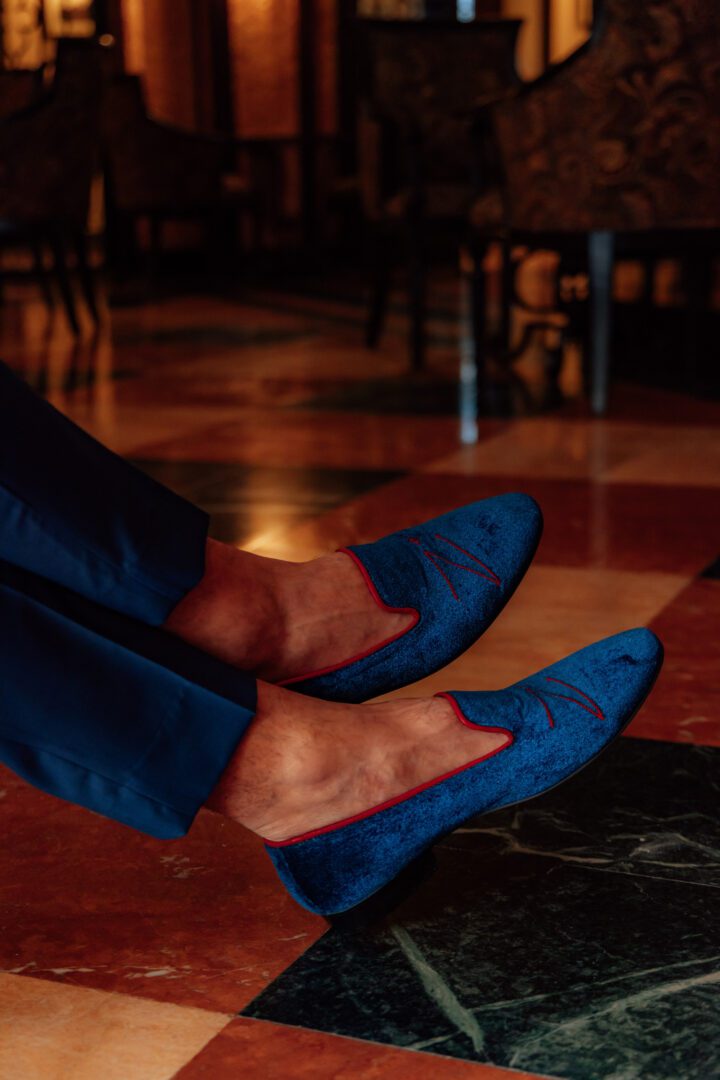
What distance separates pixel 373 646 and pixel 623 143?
7.50ft

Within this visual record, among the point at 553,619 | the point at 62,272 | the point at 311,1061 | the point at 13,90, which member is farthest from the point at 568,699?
the point at 13,90

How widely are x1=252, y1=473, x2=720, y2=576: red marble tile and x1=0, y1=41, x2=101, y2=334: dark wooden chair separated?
8.65 ft

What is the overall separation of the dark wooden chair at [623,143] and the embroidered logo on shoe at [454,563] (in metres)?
2.16

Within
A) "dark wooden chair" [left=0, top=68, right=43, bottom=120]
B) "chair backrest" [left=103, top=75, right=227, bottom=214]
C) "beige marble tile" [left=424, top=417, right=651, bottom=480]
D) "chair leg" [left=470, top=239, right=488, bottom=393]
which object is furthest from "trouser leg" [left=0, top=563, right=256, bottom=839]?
"chair backrest" [left=103, top=75, right=227, bottom=214]

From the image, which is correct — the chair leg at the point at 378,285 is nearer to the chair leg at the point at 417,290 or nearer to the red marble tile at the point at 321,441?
the chair leg at the point at 417,290

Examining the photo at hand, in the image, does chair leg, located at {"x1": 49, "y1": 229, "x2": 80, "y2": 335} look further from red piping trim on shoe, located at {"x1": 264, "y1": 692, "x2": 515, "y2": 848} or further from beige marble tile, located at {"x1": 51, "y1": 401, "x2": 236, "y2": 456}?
red piping trim on shoe, located at {"x1": 264, "y1": 692, "x2": 515, "y2": 848}

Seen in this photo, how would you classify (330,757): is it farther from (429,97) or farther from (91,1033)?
(429,97)

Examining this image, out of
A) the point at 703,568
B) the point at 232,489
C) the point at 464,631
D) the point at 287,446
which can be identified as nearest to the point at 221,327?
the point at 287,446

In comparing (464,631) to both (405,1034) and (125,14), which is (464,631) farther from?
(125,14)

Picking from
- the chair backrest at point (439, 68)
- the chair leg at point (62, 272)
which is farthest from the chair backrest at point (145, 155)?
the chair backrest at point (439, 68)

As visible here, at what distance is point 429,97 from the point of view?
4.48 m

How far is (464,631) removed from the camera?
3.65 feet

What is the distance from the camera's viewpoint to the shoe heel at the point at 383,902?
968 millimetres

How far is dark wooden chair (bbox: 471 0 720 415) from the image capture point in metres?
2.98
